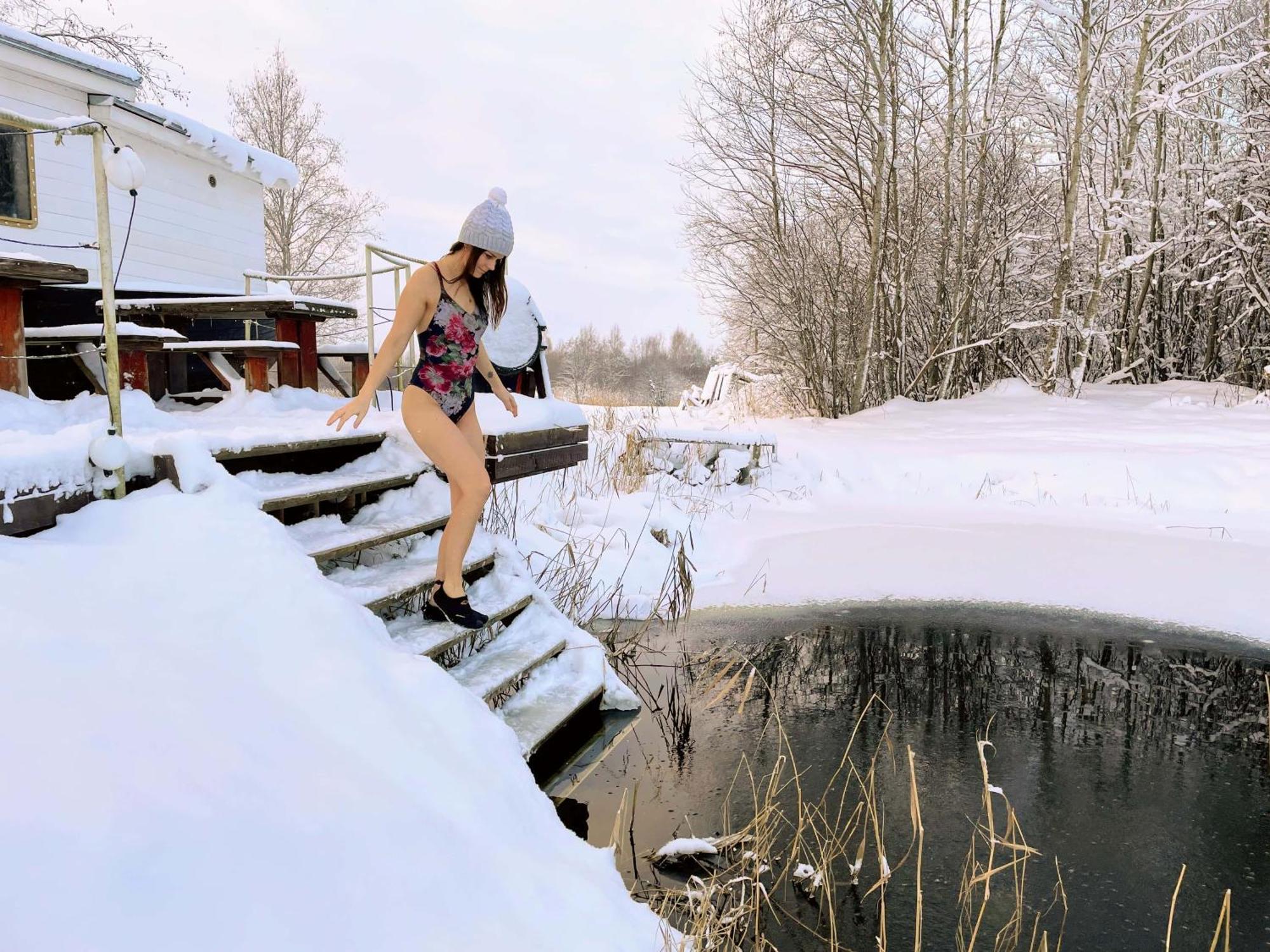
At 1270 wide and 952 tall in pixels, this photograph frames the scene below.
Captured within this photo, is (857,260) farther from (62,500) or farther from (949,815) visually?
(62,500)

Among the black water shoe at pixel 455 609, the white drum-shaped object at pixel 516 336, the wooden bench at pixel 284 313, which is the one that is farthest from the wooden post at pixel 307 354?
the black water shoe at pixel 455 609

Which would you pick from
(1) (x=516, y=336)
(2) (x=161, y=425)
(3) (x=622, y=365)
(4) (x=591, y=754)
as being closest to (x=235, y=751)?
(4) (x=591, y=754)

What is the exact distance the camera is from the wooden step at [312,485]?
3.01 meters

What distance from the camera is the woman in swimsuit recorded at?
124 inches

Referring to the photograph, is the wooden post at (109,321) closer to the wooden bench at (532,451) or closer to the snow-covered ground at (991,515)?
the wooden bench at (532,451)

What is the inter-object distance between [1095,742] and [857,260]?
10.4 metres

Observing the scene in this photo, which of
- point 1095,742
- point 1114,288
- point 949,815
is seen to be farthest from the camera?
point 1114,288

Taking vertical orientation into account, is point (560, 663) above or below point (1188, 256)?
below

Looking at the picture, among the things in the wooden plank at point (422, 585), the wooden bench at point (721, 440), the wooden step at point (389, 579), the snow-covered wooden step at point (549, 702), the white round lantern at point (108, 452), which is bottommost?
the snow-covered wooden step at point (549, 702)

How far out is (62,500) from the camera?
2.45 meters

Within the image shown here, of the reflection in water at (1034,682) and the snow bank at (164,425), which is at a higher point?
the snow bank at (164,425)

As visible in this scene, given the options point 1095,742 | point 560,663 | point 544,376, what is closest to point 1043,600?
point 1095,742

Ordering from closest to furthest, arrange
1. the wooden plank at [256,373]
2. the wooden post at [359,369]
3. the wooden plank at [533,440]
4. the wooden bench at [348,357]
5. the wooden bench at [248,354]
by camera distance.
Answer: the wooden plank at [533,440] < the wooden bench at [248,354] < the wooden plank at [256,373] < the wooden bench at [348,357] < the wooden post at [359,369]

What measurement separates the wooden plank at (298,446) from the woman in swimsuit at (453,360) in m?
0.22
